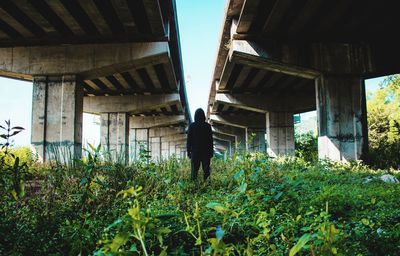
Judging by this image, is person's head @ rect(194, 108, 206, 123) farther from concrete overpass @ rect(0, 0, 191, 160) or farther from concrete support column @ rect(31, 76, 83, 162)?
concrete support column @ rect(31, 76, 83, 162)

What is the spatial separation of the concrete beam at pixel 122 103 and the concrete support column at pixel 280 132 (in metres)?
8.07

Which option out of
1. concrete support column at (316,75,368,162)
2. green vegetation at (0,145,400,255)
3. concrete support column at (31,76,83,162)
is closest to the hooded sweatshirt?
green vegetation at (0,145,400,255)

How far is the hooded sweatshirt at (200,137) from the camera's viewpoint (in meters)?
7.06

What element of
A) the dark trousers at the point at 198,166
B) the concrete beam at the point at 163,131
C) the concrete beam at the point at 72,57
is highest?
the concrete beam at the point at 72,57

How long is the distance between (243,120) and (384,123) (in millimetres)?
15911

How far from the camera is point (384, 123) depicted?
62.0ft

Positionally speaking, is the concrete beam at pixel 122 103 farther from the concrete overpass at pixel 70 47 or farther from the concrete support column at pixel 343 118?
the concrete support column at pixel 343 118

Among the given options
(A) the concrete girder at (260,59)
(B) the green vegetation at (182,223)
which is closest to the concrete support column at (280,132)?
(A) the concrete girder at (260,59)

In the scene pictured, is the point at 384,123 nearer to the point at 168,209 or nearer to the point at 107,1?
the point at 107,1

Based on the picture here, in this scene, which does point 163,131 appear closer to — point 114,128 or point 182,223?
point 114,128

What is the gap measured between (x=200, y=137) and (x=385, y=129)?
52.4 ft

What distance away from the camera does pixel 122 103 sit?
78.2ft

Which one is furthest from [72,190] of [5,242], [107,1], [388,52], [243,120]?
[243,120]

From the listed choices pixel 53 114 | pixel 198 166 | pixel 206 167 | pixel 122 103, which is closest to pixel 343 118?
pixel 206 167
